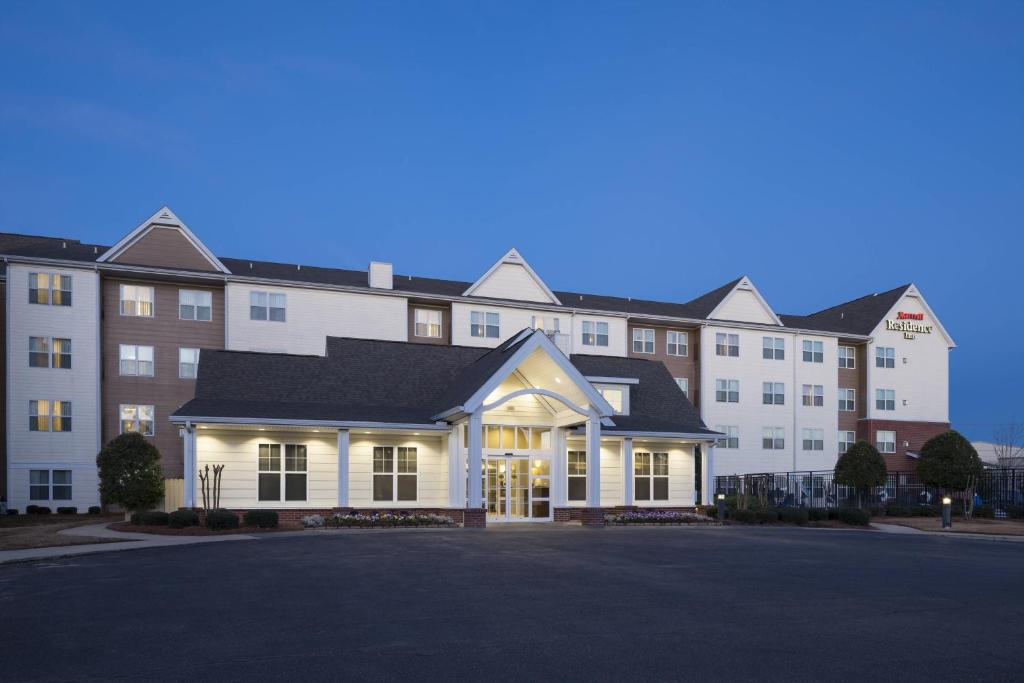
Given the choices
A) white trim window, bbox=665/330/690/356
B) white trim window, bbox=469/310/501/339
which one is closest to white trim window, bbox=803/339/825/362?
white trim window, bbox=665/330/690/356

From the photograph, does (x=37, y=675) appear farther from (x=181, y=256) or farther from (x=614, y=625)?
(x=181, y=256)

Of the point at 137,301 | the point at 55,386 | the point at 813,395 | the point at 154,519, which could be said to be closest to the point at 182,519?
the point at 154,519

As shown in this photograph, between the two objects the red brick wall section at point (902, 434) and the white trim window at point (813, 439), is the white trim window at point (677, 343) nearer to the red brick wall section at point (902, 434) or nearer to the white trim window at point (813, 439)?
the white trim window at point (813, 439)

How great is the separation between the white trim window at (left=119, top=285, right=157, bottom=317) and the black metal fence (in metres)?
28.0

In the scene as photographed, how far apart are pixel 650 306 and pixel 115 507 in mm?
30488

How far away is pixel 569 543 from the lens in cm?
2072

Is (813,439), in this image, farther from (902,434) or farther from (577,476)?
(577,476)

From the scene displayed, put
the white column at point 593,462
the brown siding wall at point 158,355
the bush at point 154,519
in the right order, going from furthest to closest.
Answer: the brown siding wall at point 158,355 → the white column at point 593,462 → the bush at point 154,519

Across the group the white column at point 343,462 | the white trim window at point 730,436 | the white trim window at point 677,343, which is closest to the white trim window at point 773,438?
the white trim window at point 730,436

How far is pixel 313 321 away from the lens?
41.2 meters

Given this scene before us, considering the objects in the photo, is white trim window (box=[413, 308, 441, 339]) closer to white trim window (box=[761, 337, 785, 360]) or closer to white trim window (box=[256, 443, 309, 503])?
white trim window (box=[256, 443, 309, 503])

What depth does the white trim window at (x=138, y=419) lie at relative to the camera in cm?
3806

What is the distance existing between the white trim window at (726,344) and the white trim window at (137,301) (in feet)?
100

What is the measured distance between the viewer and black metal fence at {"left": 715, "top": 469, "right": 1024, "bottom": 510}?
37219 millimetres
